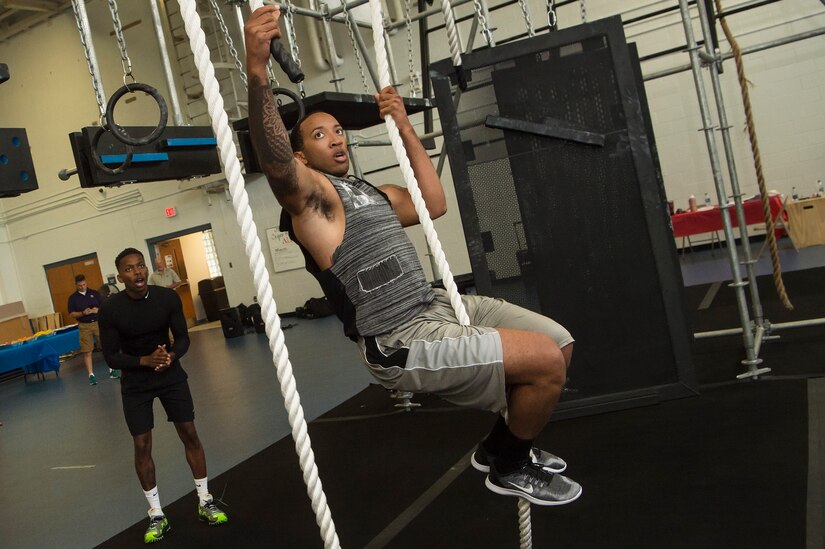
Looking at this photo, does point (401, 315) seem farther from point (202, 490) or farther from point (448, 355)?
point (202, 490)

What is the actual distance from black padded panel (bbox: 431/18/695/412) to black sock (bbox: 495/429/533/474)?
5.93ft

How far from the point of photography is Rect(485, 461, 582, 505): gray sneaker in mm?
1865

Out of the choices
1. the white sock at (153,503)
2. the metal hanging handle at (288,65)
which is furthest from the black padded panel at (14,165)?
the white sock at (153,503)

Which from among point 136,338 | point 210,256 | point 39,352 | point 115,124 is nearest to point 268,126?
point 115,124

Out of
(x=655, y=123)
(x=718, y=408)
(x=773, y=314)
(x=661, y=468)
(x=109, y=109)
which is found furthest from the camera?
(x=655, y=123)

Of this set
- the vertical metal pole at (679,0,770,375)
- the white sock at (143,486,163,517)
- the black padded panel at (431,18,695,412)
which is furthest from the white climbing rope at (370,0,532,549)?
the vertical metal pole at (679,0,770,375)

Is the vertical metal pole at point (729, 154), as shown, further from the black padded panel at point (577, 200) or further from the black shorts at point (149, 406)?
the black shorts at point (149, 406)

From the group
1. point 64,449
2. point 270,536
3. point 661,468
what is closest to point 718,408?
point 661,468

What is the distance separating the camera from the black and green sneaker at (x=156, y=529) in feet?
10.6

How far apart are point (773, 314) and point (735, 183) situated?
156 centimetres

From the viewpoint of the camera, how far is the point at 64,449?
545cm

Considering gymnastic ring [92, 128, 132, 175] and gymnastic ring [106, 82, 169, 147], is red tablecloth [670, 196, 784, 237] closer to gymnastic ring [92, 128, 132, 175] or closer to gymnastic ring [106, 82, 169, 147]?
gymnastic ring [92, 128, 132, 175]

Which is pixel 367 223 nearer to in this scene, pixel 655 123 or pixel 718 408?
pixel 718 408

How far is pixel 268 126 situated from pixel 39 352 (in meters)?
9.95
